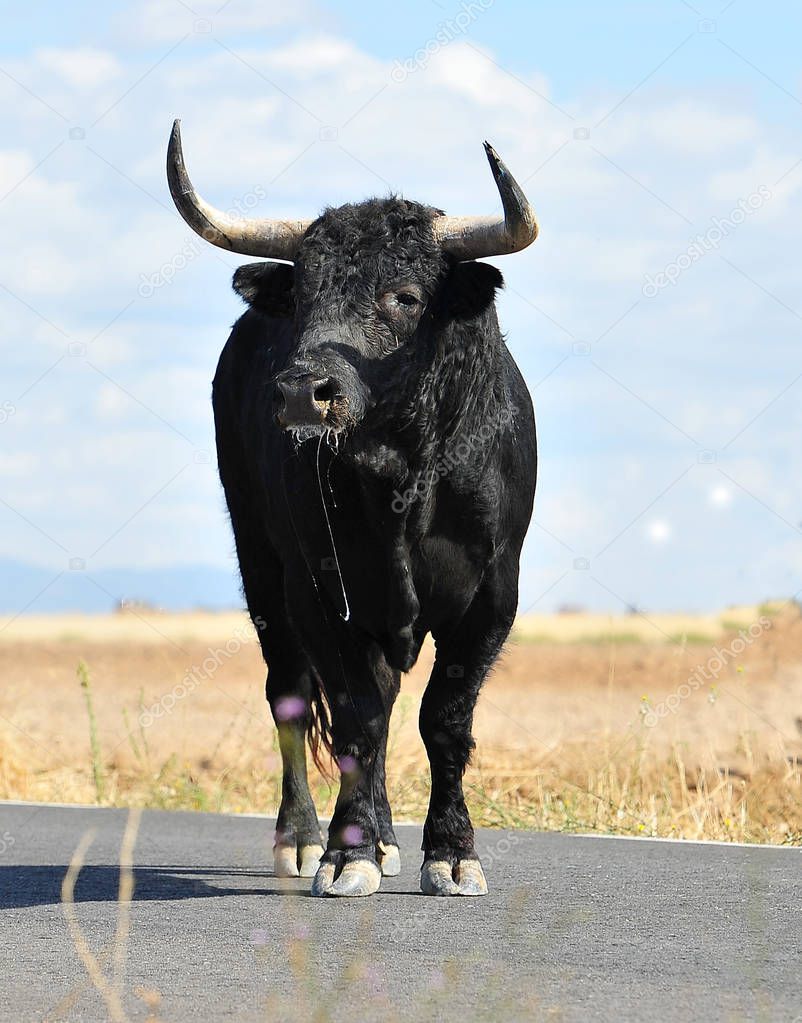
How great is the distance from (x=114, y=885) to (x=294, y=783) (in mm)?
1101

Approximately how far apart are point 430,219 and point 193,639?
144ft

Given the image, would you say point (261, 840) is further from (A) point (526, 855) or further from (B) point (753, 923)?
(B) point (753, 923)

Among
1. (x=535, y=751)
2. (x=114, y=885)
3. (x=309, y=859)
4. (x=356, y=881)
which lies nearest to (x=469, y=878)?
(x=356, y=881)

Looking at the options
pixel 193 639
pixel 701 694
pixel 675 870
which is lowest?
pixel 193 639

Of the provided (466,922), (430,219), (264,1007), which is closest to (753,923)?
(466,922)

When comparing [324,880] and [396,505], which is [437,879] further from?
[396,505]

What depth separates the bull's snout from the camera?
6.85 meters

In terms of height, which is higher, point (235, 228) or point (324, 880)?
point (235, 228)

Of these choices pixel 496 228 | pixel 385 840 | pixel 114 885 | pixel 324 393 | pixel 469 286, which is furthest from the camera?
pixel 385 840

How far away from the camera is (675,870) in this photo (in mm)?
8305

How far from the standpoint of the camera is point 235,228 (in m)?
8.07

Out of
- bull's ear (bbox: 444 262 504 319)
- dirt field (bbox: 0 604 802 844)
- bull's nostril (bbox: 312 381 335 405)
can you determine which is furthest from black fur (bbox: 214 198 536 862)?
dirt field (bbox: 0 604 802 844)

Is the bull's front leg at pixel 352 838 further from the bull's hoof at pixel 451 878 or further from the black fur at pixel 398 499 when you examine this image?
the bull's hoof at pixel 451 878

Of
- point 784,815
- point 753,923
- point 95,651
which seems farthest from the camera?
point 95,651
